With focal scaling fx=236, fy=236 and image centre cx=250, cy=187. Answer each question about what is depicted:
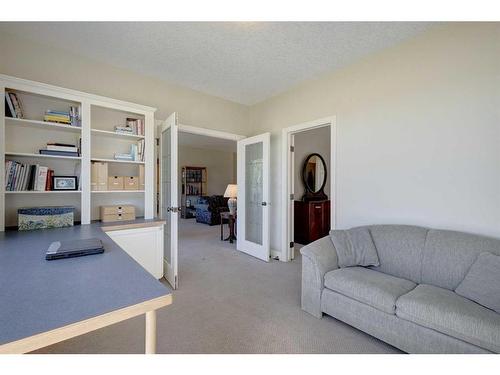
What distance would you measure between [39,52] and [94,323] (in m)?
3.00

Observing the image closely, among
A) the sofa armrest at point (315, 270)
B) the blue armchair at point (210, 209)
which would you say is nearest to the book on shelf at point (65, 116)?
the sofa armrest at point (315, 270)

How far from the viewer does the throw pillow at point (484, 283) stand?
152 centimetres

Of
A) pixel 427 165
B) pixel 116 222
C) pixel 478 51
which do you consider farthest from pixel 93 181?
pixel 478 51

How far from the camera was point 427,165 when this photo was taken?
229cm

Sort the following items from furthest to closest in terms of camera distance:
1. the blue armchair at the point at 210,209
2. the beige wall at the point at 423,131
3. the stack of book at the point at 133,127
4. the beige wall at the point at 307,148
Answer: the blue armchair at the point at 210,209
the beige wall at the point at 307,148
the stack of book at the point at 133,127
the beige wall at the point at 423,131

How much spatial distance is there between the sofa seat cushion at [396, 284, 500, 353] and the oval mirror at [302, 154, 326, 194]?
10.5 ft

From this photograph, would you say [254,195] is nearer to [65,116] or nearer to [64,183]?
[64,183]

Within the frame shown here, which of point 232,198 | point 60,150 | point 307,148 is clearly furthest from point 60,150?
point 307,148

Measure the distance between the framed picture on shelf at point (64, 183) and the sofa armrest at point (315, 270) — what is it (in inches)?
95.9

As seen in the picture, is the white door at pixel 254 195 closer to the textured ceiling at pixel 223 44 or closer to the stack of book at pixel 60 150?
the textured ceiling at pixel 223 44

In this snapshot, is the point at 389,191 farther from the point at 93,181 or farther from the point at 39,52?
the point at 39,52

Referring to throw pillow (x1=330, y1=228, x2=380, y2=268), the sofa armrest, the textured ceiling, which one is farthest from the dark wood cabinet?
the textured ceiling

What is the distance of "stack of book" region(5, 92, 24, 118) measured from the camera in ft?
7.07
